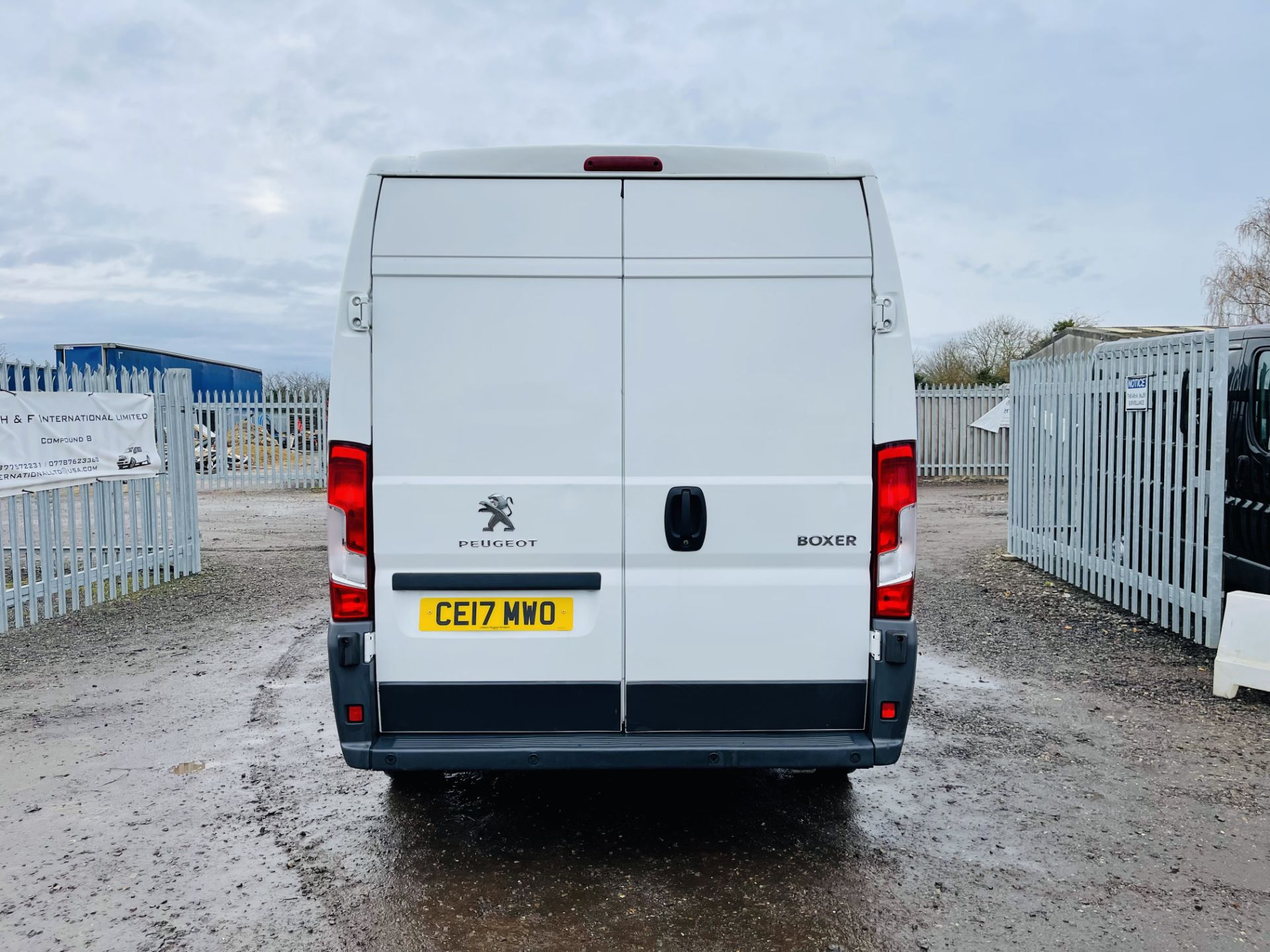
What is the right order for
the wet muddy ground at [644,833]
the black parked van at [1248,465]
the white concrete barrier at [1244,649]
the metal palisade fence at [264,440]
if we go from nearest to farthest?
the wet muddy ground at [644,833] < the white concrete barrier at [1244,649] < the black parked van at [1248,465] < the metal palisade fence at [264,440]

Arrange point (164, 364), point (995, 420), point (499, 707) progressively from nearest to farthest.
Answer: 1. point (499, 707)
2. point (995, 420)
3. point (164, 364)

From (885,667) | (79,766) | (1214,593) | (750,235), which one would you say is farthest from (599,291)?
(1214,593)

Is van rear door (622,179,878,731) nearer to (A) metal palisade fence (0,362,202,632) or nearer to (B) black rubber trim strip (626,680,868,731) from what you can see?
(B) black rubber trim strip (626,680,868,731)

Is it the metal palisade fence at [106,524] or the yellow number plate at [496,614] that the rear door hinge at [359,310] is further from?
the metal palisade fence at [106,524]

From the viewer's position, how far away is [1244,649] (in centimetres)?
603

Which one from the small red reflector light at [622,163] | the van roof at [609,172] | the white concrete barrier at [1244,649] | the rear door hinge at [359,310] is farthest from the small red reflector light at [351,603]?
the white concrete barrier at [1244,649]

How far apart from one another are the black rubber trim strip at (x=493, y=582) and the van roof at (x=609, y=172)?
1477 millimetres

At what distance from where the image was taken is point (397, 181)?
3551 millimetres

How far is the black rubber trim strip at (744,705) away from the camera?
363cm

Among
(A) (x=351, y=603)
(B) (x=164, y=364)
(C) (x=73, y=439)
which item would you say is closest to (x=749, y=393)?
(A) (x=351, y=603)

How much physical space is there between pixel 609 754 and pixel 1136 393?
21.4 feet

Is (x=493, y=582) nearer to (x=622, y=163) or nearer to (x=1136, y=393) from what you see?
(x=622, y=163)

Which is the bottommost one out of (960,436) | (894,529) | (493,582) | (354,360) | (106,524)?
(106,524)

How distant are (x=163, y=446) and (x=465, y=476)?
8.09 meters
